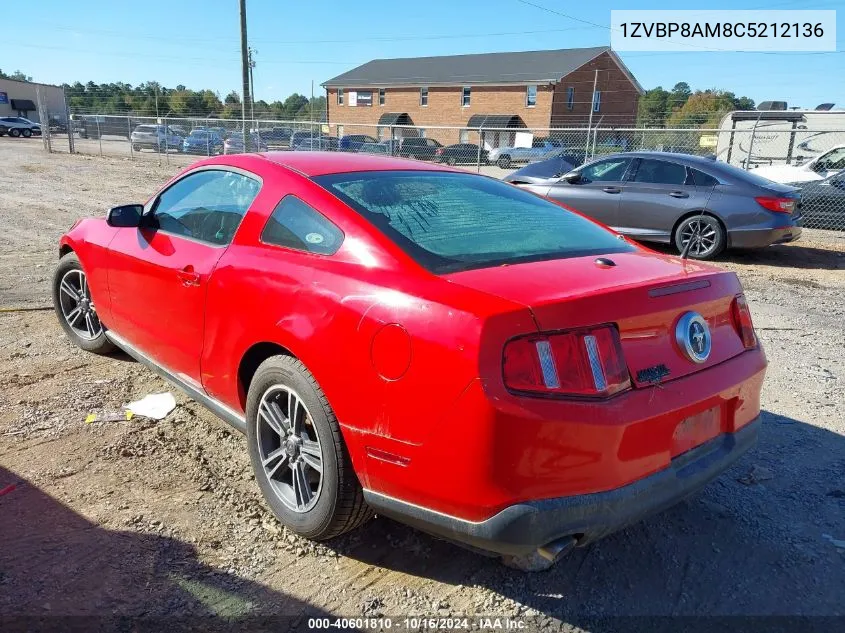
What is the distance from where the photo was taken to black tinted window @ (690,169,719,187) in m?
9.01

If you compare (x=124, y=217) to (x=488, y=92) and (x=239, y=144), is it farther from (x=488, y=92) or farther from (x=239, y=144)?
(x=488, y=92)

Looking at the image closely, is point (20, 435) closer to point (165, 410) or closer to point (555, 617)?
point (165, 410)

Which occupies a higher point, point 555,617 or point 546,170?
point 546,170

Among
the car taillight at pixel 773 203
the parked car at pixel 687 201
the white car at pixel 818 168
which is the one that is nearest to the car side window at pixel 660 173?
the parked car at pixel 687 201

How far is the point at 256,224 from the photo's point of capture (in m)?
3.01

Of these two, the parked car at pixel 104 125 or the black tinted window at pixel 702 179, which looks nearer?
the black tinted window at pixel 702 179

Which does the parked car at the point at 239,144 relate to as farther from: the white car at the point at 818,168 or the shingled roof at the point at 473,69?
the shingled roof at the point at 473,69

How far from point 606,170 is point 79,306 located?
786cm

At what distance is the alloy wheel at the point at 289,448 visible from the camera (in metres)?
2.64

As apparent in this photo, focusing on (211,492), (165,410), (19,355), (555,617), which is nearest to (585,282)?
(555,617)

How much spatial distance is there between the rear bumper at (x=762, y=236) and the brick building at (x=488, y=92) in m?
35.3

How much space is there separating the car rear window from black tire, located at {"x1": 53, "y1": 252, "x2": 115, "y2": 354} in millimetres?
2494

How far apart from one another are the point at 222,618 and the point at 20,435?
1.99m

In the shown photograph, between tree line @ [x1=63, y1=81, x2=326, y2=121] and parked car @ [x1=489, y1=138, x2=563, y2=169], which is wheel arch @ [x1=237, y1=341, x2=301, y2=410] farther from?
tree line @ [x1=63, y1=81, x2=326, y2=121]
